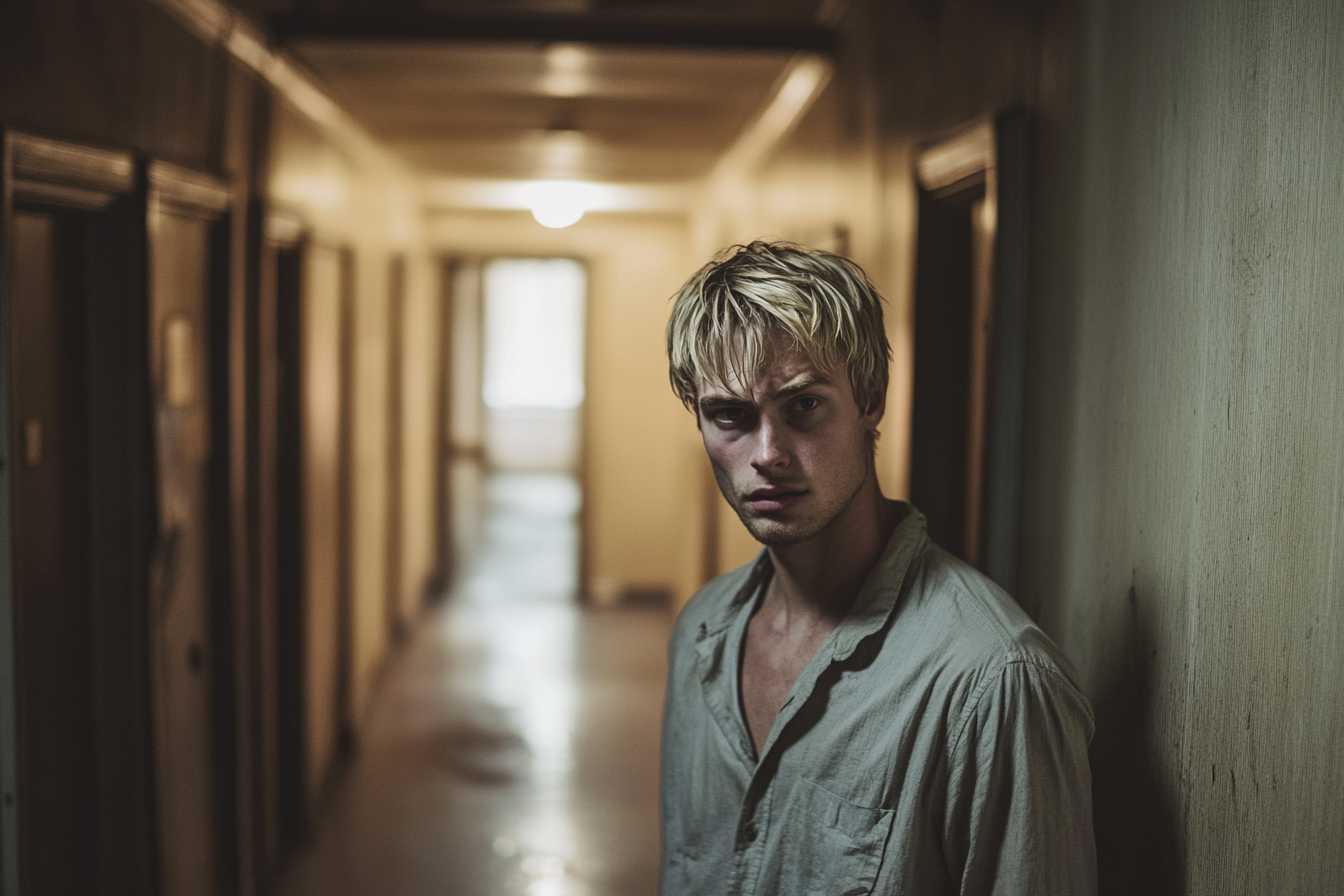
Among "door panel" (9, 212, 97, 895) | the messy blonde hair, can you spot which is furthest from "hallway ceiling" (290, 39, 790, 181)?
the messy blonde hair

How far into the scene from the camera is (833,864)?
3.91 ft

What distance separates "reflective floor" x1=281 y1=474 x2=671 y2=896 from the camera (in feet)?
11.6

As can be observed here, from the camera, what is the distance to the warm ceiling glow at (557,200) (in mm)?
6359

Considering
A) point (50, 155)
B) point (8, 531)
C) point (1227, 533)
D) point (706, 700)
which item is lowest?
point (706, 700)

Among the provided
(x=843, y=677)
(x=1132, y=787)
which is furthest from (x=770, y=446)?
(x=1132, y=787)

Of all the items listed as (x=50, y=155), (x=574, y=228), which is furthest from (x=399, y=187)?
(x=50, y=155)

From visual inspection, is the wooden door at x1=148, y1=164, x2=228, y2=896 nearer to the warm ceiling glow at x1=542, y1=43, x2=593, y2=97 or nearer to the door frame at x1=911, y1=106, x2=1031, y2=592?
the warm ceiling glow at x1=542, y1=43, x2=593, y2=97

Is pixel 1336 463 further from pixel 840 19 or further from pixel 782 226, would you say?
pixel 782 226

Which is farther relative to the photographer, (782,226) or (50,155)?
(782,226)

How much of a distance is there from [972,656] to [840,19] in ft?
8.10

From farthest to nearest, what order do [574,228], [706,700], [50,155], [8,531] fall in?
[574,228], [50,155], [8,531], [706,700]

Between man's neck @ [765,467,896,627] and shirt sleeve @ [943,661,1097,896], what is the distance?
28 centimetres

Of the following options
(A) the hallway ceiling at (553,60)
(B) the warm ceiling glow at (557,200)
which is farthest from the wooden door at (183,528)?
(B) the warm ceiling glow at (557,200)

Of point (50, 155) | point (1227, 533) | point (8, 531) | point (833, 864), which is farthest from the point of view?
point (50, 155)
